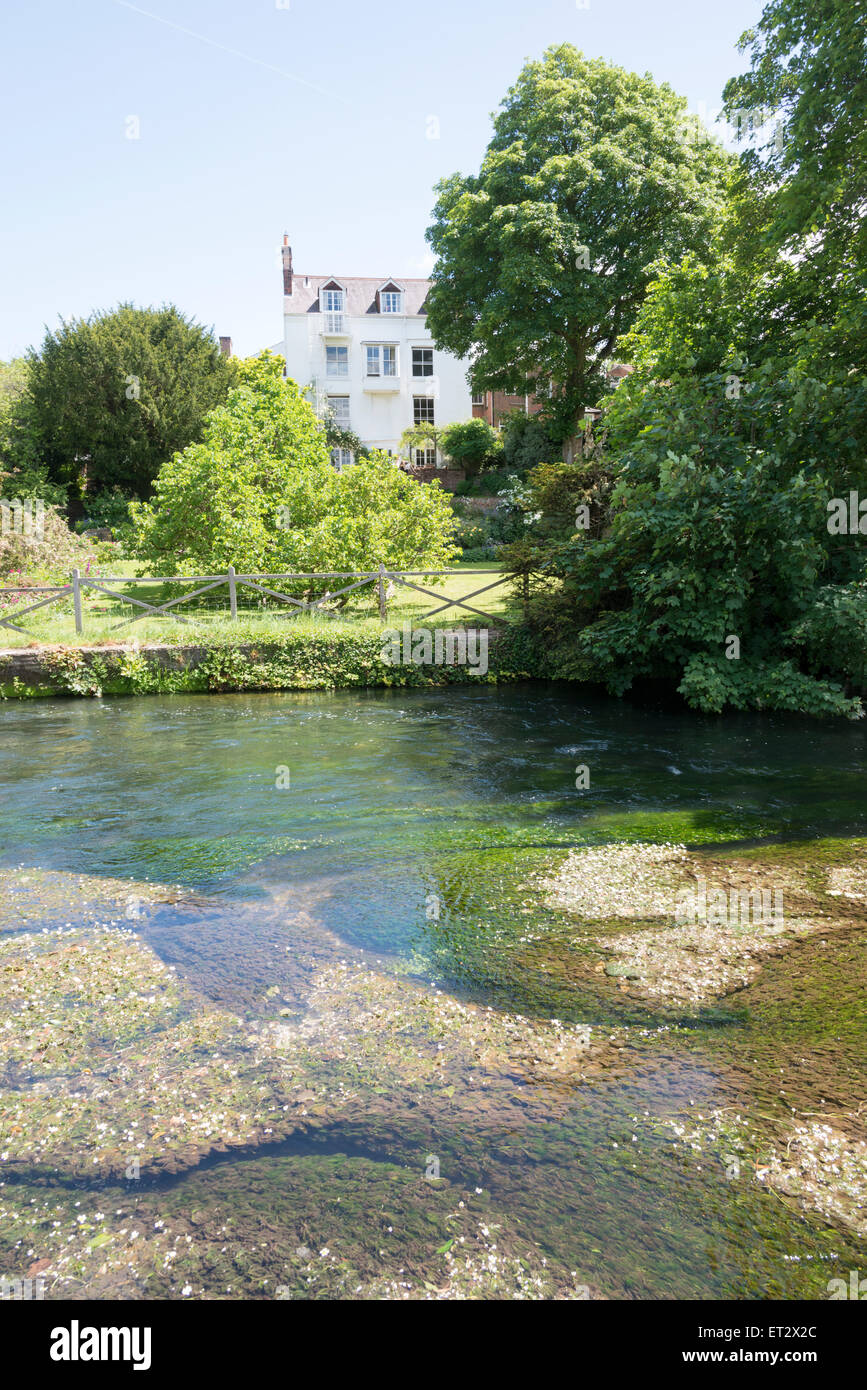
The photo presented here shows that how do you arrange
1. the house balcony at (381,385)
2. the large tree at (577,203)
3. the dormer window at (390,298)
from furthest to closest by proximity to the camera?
the dormer window at (390,298) → the house balcony at (381,385) → the large tree at (577,203)

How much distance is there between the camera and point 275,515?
18.1 meters

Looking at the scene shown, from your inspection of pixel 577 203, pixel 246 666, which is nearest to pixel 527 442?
pixel 577 203

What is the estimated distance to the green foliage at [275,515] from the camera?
55.5 feet

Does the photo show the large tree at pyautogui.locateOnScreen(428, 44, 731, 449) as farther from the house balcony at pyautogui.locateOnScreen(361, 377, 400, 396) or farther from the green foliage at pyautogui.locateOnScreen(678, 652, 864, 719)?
the green foliage at pyautogui.locateOnScreen(678, 652, 864, 719)

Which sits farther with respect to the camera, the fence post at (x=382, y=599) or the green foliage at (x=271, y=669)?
the fence post at (x=382, y=599)

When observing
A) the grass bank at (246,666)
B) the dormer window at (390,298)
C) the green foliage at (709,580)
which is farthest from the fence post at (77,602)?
the dormer window at (390,298)

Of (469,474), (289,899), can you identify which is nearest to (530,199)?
(469,474)

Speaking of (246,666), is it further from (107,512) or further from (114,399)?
(114,399)

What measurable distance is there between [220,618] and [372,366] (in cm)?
3624

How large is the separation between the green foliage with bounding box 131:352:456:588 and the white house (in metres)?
30.4

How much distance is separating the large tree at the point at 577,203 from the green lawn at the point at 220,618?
15.7 metres

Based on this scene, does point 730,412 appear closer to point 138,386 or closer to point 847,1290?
point 847,1290

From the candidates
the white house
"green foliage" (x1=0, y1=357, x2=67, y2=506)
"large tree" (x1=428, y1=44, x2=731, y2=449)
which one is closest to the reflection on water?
"green foliage" (x1=0, y1=357, x2=67, y2=506)

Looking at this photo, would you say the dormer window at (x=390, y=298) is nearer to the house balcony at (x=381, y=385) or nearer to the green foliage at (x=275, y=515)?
the house balcony at (x=381, y=385)
